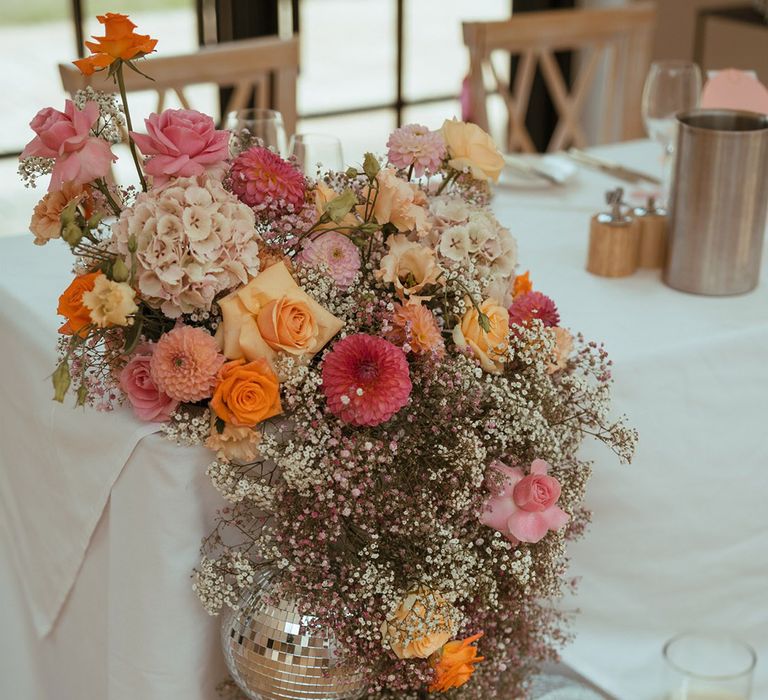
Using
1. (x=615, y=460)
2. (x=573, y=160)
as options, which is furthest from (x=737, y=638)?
(x=573, y=160)

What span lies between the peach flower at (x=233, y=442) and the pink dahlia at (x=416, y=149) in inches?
11.7

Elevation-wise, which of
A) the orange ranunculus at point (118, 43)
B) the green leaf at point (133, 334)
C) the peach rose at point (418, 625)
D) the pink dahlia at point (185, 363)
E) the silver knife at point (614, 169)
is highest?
the orange ranunculus at point (118, 43)

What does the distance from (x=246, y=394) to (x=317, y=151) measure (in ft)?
1.63

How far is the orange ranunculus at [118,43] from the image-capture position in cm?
94

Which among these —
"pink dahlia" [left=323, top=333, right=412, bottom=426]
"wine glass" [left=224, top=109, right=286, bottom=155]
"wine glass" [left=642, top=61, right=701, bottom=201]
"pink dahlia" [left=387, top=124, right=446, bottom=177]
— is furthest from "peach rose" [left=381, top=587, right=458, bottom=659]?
"wine glass" [left=642, top=61, right=701, bottom=201]

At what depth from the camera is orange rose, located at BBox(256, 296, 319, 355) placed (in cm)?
95

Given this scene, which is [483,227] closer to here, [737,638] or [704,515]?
[704,515]

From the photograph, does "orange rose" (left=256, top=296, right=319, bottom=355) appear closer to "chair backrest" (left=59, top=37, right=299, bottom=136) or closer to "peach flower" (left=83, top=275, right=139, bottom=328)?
"peach flower" (left=83, top=275, right=139, bottom=328)

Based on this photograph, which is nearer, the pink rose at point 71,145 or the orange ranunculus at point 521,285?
the pink rose at point 71,145

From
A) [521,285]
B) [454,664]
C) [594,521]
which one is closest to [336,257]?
[521,285]

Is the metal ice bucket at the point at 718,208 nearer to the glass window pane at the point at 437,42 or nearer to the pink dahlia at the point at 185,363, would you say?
the pink dahlia at the point at 185,363

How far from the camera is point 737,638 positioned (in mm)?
1388

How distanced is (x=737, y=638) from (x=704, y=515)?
0.19 metres

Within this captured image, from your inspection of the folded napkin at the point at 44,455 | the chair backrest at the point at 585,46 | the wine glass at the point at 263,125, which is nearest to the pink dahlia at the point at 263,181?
the folded napkin at the point at 44,455
